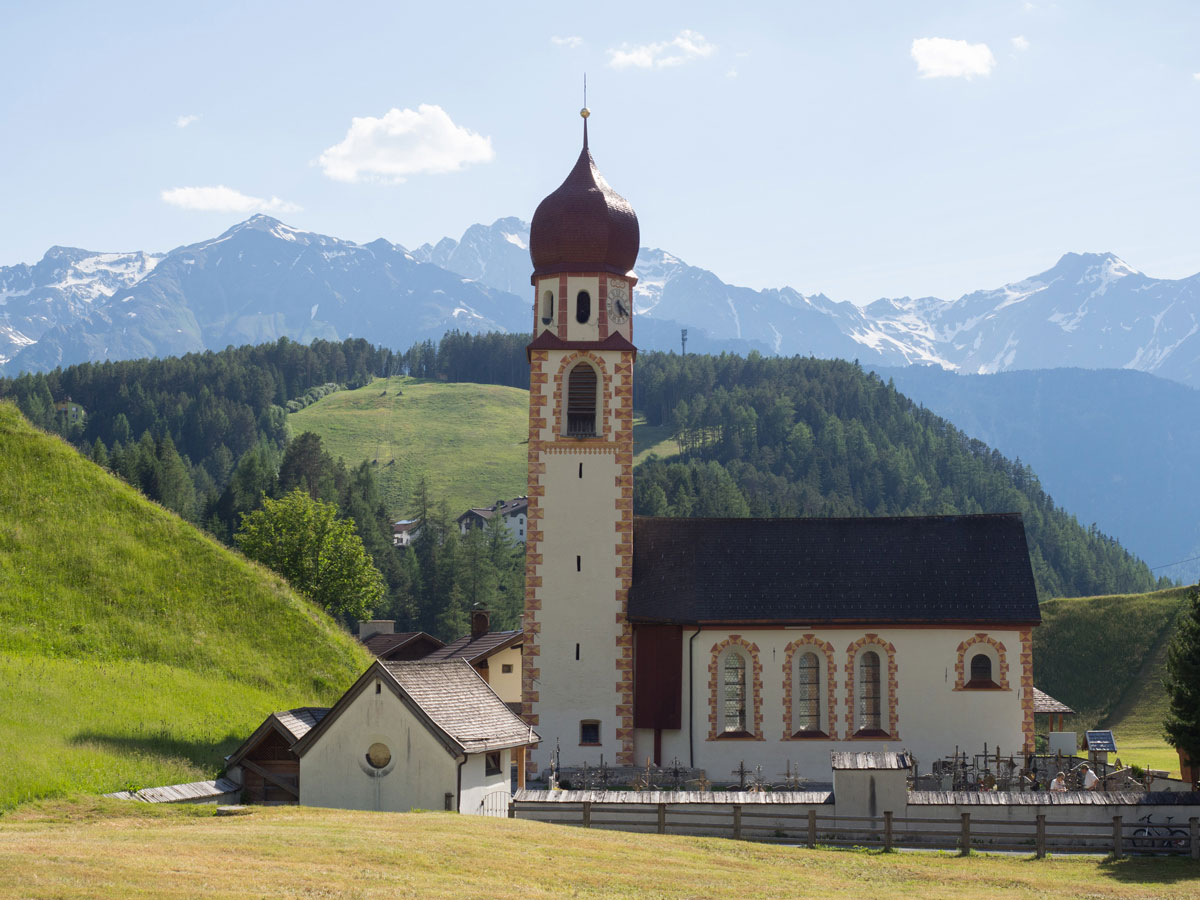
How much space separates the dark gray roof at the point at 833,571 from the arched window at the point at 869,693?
1.73 meters

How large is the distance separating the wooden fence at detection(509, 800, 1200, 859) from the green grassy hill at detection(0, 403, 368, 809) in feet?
42.4

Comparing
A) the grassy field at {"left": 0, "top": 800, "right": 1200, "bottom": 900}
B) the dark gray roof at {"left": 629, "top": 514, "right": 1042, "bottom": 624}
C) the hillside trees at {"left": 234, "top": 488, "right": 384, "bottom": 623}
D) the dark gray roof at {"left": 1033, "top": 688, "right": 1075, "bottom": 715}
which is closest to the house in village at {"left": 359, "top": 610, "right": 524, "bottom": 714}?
the hillside trees at {"left": 234, "top": 488, "right": 384, "bottom": 623}

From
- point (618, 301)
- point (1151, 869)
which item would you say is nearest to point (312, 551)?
point (618, 301)

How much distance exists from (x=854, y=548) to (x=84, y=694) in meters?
26.8

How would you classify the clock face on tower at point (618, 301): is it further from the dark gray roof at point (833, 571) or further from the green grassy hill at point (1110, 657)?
the green grassy hill at point (1110, 657)

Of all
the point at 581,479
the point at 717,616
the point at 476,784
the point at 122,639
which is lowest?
the point at 476,784

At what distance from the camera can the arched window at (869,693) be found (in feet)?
161

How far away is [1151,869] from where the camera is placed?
31.4 metres

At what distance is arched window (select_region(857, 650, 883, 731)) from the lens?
49.2m

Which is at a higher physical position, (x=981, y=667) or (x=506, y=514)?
(x=506, y=514)

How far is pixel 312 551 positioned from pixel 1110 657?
2002 inches

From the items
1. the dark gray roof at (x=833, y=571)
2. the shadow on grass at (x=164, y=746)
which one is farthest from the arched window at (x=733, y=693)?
the shadow on grass at (x=164, y=746)

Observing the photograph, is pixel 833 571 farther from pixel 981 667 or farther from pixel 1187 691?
pixel 1187 691

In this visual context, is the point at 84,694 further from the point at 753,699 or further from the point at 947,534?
the point at 947,534
